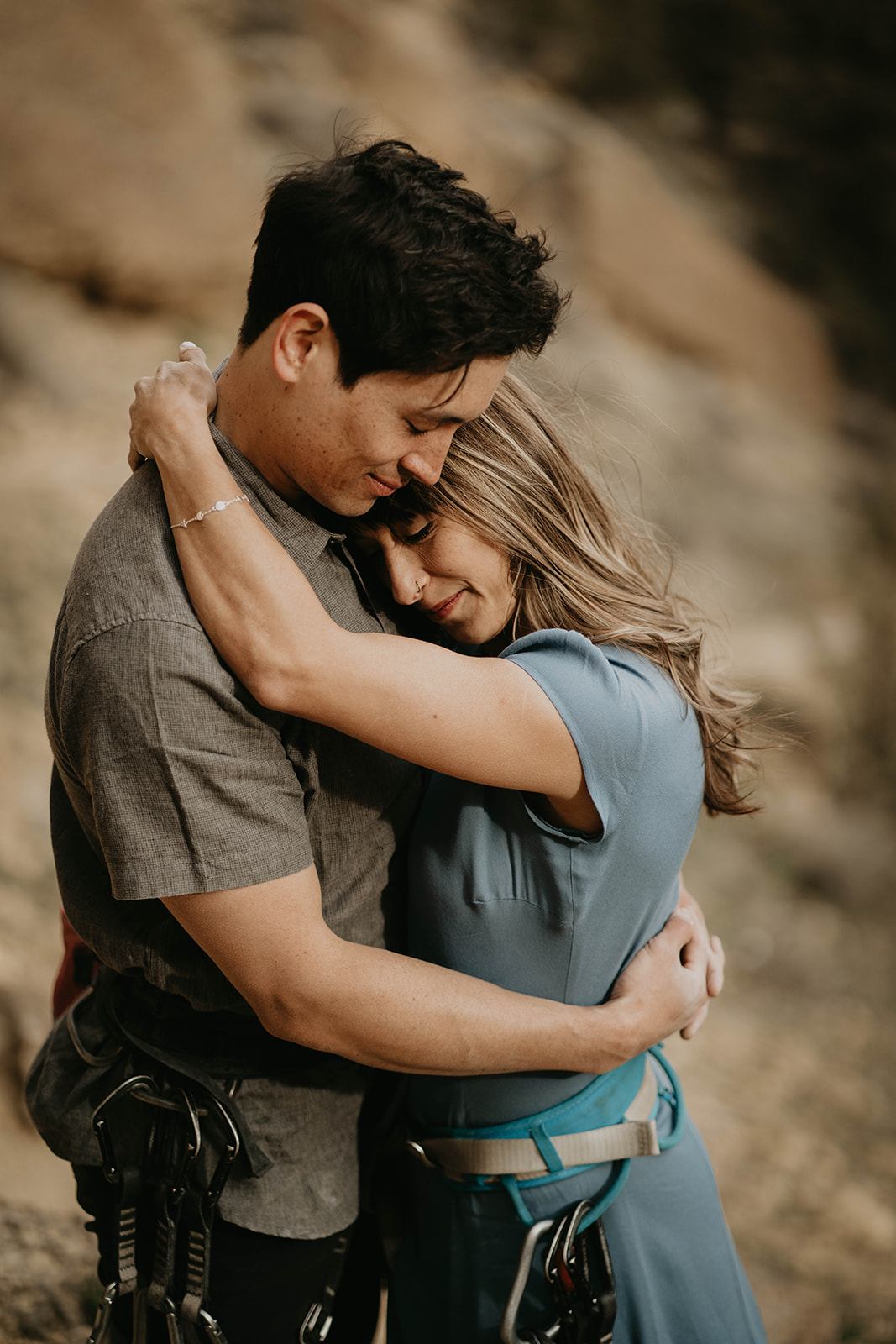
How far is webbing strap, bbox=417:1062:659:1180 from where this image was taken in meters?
1.56

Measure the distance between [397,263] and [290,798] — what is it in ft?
2.22

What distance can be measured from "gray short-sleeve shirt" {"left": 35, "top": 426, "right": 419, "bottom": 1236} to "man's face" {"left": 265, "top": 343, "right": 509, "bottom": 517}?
0.07 meters

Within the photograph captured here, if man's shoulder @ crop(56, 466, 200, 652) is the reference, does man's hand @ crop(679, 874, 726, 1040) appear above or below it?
below

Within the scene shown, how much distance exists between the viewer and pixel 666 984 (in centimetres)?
162

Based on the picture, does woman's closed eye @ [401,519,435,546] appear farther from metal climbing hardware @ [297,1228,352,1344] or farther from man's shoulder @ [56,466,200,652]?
metal climbing hardware @ [297,1228,352,1344]

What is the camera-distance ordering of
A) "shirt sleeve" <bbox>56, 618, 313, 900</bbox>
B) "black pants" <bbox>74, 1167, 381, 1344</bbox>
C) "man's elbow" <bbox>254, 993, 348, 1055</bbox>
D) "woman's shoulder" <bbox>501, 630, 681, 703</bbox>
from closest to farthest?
"shirt sleeve" <bbox>56, 618, 313, 900</bbox>, "man's elbow" <bbox>254, 993, 348, 1055</bbox>, "woman's shoulder" <bbox>501, 630, 681, 703</bbox>, "black pants" <bbox>74, 1167, 381, 1344</bbox>

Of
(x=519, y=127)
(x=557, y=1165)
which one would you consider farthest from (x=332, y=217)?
(x=519, y=127)

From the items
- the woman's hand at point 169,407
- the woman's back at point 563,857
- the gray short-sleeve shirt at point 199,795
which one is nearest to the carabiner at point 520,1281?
the woman's back at point 563,857

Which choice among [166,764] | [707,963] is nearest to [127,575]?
[166,764]

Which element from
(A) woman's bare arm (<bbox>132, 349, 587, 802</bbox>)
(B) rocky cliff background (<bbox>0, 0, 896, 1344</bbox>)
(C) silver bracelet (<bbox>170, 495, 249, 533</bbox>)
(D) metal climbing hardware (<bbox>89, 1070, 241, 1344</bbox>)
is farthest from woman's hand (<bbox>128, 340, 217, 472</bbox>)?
(B) rocky cliff background (<bbox>0, 0, 896, 1344</bbox>)

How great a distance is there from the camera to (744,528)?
6.50m

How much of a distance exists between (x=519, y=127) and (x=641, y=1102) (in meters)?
6.86

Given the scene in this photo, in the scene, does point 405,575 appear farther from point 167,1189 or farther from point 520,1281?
point 520,1281

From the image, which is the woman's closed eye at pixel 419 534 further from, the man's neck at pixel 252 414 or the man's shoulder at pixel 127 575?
the man's shoulder at pixel 127 575
